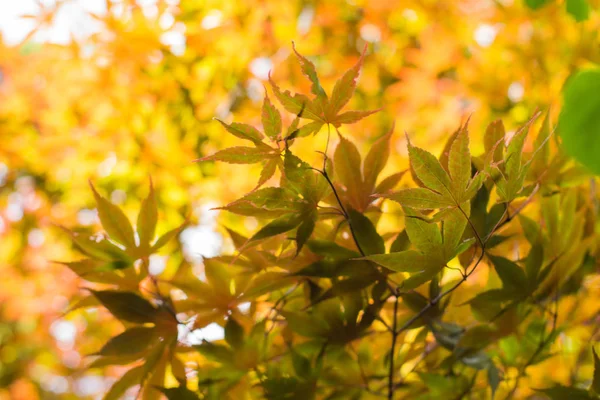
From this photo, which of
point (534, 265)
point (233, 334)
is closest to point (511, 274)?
point (534, 265)

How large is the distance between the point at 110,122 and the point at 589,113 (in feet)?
3.94

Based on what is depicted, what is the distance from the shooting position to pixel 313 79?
347 millimetres

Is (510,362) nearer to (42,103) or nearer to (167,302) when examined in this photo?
(167,302)

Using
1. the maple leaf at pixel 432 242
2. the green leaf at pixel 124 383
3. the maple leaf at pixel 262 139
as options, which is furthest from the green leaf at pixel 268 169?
the green leaf at pixel 124 383

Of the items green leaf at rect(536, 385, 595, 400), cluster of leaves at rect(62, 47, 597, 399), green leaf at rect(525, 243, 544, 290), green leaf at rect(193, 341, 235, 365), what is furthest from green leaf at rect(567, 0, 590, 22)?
green leaf at rect(193, 341, 235, 365)

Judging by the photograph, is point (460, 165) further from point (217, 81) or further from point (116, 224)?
point (217, 81)

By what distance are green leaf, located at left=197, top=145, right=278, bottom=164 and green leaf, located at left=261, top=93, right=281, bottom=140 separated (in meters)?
0.01

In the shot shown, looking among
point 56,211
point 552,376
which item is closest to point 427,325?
point 552,376

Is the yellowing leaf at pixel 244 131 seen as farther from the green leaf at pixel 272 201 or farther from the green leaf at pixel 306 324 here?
the green leaf at pixel 306 324

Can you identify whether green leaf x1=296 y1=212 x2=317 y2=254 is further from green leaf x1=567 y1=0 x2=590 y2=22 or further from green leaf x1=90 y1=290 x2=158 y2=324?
green leaf x1=567 y1=0 x2=590 y2=22

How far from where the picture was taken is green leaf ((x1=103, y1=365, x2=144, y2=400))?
47 cm

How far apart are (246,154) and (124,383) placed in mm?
245

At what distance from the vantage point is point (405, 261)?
1.10 ft

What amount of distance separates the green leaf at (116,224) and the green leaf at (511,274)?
0.30 metres
